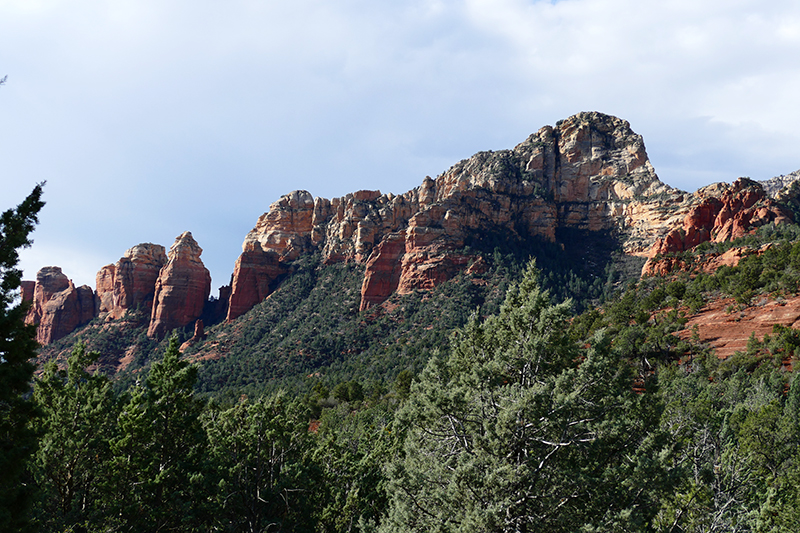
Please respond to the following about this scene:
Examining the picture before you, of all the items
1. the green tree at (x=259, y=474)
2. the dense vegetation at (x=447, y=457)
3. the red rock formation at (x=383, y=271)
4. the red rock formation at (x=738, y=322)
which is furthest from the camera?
the red rock formation at (x=383, y=271)

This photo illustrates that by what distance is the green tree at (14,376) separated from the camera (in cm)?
819

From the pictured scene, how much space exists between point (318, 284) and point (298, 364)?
31477 millimetres

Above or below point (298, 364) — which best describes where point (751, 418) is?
above

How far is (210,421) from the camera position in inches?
781

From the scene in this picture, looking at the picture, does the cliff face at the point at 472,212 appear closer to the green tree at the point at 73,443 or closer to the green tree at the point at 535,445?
the green tree at the point at 73,443

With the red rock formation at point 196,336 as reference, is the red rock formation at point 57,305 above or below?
above

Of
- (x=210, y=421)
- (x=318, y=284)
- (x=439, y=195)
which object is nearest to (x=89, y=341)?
(x=318, y=284)

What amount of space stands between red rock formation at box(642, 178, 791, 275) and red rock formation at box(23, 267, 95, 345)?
139m

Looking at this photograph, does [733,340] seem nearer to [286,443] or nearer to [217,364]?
[286,443]

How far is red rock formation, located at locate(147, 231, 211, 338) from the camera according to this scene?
11506 cm

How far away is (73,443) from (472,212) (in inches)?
3937

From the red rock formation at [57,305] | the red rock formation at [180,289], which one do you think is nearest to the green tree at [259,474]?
the red rock formation at [180,289]

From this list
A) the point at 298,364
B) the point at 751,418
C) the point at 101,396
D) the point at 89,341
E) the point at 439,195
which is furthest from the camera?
the point at 439,195

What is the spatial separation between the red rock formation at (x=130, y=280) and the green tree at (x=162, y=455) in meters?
121
